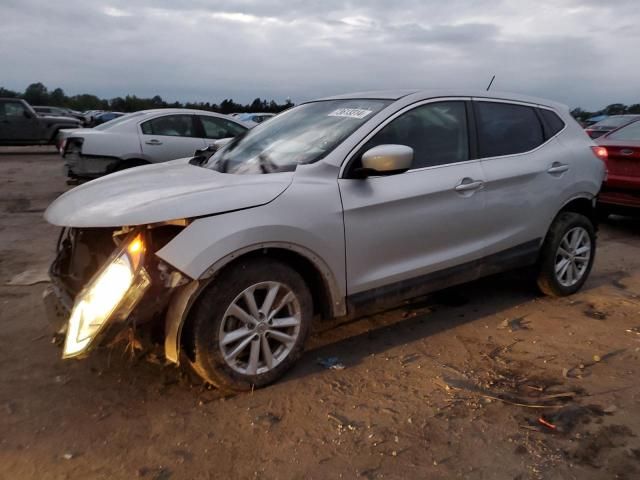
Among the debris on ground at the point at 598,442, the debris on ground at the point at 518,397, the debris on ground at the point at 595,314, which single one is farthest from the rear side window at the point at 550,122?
the debris on ground at the point at 598,442

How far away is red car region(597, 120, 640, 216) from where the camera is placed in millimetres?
7043

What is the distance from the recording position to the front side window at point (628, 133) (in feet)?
25.0

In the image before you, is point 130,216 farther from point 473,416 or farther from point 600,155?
point 600,155

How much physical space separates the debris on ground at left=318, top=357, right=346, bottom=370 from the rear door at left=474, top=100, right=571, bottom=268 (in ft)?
4.74

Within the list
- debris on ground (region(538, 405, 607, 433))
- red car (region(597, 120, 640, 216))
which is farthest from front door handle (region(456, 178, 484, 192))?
red car (region(597, 120, 640, 216))

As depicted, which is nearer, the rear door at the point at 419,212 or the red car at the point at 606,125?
the rear door at the point at 419,212

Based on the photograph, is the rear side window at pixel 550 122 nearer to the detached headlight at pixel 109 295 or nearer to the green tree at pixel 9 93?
the detached headlight at pixel 109 295

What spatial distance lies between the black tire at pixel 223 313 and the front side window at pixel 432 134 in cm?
104

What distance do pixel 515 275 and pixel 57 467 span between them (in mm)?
3665

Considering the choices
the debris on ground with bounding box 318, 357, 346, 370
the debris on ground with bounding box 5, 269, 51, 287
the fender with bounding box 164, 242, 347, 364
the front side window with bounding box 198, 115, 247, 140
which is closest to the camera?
the fender with bounding box 164, 242, 347, 364

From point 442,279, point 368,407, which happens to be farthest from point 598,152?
point 368,407

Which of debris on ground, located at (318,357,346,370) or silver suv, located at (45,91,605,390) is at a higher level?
silver suv, located at (45,91,605,390)

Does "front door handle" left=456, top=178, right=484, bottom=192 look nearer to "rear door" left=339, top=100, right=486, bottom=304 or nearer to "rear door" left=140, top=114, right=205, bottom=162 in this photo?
"rear door" left=339, top=100, right=486, bottom=304

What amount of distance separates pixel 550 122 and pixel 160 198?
11.2 ft
